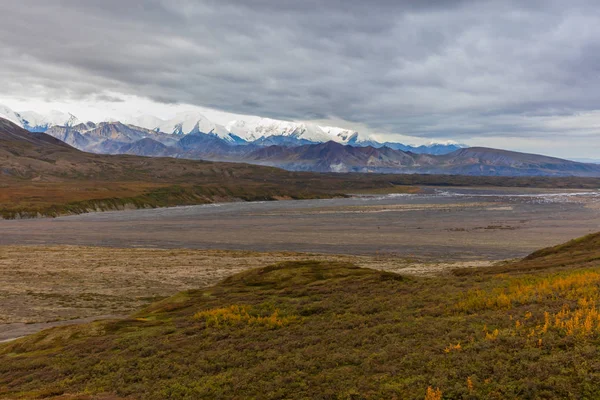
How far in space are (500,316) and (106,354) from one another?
58.5ft

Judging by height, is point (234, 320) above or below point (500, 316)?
below

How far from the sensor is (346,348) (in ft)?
60.5

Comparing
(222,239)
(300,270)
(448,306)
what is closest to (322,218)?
(222,239)

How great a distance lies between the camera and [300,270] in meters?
39.4

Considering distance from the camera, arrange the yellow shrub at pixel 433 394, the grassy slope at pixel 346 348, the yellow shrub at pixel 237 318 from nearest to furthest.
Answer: the yellow shrub at pixel 433 394 < the grassy slope at pixel 346 348 < the yellow shrub at pixel 237 318

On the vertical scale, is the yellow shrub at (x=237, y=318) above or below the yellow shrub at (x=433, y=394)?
below

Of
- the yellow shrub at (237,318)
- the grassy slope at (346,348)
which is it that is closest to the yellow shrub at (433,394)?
the grassy slope at (346,348)

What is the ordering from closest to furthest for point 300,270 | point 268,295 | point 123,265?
point 268,295
point 300,270
point 123,265

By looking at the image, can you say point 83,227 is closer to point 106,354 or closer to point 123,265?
point 123,265

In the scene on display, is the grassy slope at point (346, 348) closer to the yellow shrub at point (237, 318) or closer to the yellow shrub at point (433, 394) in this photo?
the yellow shrub at point (237, 318)

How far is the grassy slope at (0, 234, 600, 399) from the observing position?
1367 cm

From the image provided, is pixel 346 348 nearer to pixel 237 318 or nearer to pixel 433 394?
pixel 433 394

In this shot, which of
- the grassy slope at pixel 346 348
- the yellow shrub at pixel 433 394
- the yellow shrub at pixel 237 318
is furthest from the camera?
the yellow shrub at pixel 237 318

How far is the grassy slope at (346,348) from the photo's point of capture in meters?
13.7
